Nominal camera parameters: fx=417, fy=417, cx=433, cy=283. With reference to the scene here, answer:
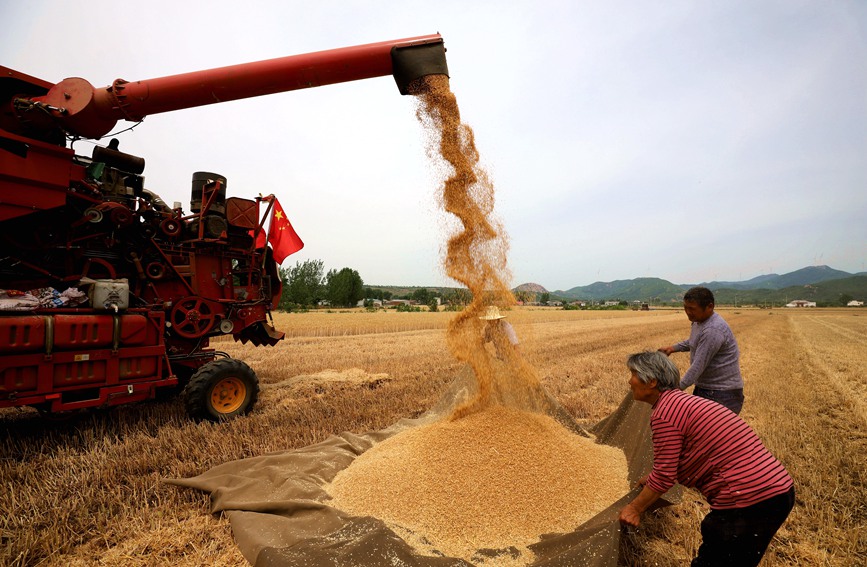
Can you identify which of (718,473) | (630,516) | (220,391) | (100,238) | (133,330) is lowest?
(630,516)

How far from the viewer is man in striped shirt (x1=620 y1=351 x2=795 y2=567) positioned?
1960 millimetres

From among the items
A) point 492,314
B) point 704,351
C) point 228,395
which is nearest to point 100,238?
point 228,395

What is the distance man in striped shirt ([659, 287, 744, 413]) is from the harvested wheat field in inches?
34.8

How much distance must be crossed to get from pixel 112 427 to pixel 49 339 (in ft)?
4.68

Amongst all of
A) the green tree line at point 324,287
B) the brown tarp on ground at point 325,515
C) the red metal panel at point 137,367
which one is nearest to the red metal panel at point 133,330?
the red metal panel at point 137,367

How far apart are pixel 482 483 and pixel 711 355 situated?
81.4 inches

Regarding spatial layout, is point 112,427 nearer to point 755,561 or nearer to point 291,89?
point 291,89

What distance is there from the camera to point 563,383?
7.34 m

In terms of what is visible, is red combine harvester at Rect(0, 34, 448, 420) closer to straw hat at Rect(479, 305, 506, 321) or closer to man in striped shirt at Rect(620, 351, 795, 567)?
straw hat at Rect(479, 305, 506, 321)

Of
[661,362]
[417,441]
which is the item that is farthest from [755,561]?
[417,441]

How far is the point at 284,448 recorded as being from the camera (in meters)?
4.22

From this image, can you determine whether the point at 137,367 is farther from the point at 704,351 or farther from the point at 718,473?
the point at 704,351

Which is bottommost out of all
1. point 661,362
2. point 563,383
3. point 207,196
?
point 563,383

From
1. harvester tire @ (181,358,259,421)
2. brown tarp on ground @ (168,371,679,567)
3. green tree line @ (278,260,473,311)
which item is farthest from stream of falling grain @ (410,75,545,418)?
green tree line @ (278,260,473,311)
